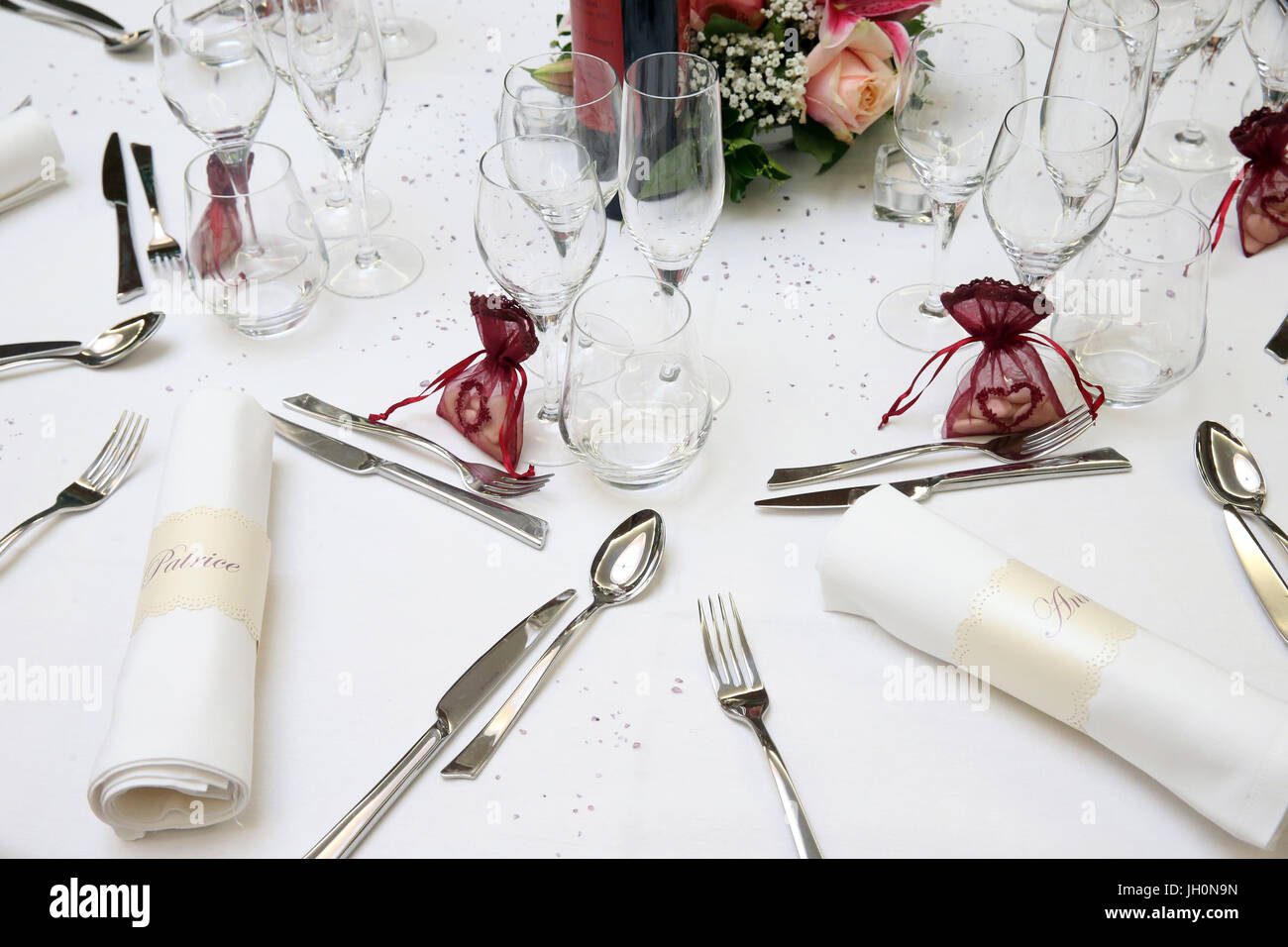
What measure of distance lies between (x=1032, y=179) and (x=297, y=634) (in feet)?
2.58

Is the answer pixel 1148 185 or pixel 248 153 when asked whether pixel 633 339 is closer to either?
pixel 248 153

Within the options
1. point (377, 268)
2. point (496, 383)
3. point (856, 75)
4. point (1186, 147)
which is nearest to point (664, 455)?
point (496, 383)

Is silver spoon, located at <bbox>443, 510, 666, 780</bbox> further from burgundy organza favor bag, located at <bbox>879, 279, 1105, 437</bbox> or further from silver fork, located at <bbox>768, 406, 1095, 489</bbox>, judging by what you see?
burgundy organza favor bag, located at <bbox>879, 279, 1105, 437</bbox>

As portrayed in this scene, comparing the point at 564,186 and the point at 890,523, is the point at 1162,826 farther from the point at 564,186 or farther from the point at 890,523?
the point at 564,186

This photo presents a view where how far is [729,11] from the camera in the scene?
4.40 feet

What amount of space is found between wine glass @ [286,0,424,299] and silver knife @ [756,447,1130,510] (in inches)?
23.2

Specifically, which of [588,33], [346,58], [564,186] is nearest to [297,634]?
[564,186]

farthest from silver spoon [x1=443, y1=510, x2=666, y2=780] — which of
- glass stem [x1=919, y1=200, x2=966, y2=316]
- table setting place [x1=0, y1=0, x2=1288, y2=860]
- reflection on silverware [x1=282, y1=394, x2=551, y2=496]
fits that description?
glass stem [x1=919, y1=200, x2=966, y2=316]

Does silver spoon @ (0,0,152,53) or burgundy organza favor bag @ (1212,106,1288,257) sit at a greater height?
silver spoon @ (0,0,152,53)

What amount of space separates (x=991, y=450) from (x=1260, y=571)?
253 millimetres

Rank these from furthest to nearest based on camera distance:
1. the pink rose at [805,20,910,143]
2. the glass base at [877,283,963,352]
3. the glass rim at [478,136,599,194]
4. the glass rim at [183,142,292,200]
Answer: the pink rose at [805,20,910,143], the glass base at [877,283,963,352], the glass rim at [183,142,292,200], the glass rim at [478,136,599,194]

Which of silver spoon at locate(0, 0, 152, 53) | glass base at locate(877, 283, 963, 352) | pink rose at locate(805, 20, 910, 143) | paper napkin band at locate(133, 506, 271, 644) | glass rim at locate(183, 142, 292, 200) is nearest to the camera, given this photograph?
paper napkin band at locate(133, 506, 271, 644)

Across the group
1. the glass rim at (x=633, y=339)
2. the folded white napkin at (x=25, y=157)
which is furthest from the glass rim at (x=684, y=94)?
the folded white napkin at (x=25, y=157)

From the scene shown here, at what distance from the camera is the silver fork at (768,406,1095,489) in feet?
3.38
